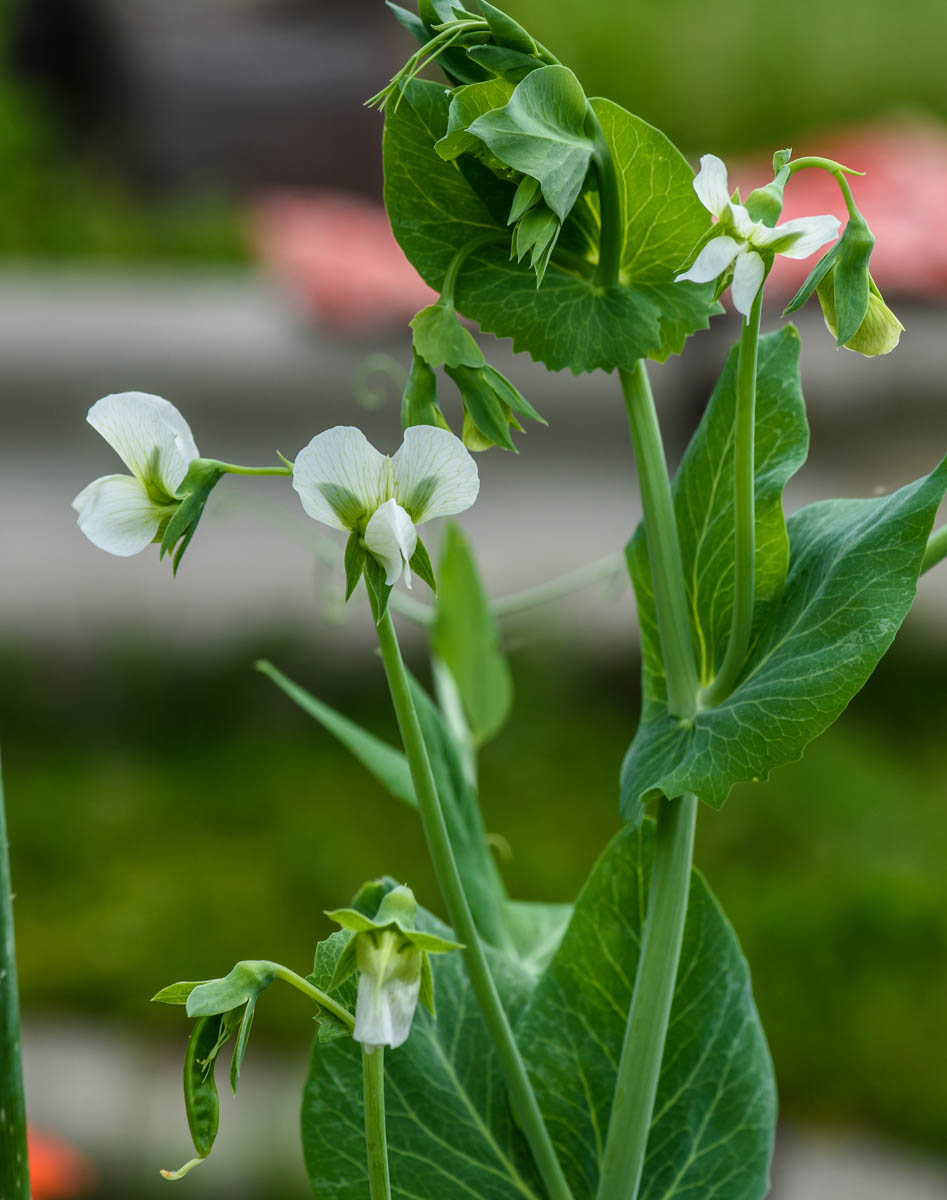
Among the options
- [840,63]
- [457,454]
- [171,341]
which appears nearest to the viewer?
[457,454]

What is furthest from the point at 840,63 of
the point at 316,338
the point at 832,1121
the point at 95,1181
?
the point at 95,1181

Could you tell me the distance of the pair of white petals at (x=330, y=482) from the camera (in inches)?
6.2

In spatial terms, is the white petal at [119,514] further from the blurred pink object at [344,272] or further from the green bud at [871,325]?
the blurred pink object at [344,272]

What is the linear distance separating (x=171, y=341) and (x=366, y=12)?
111cm

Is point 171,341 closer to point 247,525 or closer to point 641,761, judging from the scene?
point 247,525

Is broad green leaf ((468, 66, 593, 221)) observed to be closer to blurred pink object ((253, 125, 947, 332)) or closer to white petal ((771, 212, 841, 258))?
white petal ((771, 212, 841, 258))

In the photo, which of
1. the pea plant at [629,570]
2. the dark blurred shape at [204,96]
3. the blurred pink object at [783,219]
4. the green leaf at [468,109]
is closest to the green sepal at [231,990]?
the pea plant at [629,570]

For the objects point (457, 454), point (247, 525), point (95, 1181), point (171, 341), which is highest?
point (171, 341)

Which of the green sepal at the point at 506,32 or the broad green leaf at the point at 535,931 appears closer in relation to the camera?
the green sepal at the point at 506,32

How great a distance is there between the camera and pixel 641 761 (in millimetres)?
203

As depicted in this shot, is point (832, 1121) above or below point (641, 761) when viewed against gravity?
below

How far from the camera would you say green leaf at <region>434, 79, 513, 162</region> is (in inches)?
6.7

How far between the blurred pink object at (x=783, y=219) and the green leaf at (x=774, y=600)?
3.23ft

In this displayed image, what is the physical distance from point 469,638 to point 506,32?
0.62 feet
